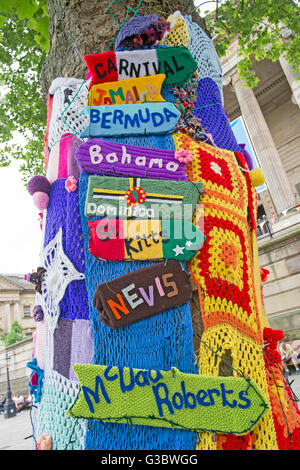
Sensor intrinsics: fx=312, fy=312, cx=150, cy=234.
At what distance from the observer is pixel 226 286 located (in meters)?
1.18

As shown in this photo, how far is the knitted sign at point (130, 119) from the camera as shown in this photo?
1.37 meters

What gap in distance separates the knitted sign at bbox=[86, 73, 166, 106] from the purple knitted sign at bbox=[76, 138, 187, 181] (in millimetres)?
265

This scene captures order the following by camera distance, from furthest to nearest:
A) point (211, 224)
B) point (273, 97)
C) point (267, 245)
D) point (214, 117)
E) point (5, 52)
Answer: point (273, 97), point (267, 245), point (5, 52), point (214, 117), point (211, 224)

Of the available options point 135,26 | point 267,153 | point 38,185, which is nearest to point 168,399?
point 38,185

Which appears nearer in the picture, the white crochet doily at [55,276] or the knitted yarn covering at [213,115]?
the white crochet doily at [55,276]

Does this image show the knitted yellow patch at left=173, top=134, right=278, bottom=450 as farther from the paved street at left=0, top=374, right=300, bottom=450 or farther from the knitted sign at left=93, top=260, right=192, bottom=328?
the paved street at left=0, top=374, right=300, bottom=450

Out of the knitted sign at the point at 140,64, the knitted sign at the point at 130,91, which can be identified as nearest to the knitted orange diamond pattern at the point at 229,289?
the knitted sign at the point at 130,91

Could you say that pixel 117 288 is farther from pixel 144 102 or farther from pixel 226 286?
pixel 144 102

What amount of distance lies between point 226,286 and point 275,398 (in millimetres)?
475

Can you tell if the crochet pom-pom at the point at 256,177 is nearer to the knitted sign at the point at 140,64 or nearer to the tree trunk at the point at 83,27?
the knitted sign at the point at 140,64

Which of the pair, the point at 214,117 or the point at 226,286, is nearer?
the point at 226,286

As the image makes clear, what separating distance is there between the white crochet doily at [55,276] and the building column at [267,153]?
48.8 feet

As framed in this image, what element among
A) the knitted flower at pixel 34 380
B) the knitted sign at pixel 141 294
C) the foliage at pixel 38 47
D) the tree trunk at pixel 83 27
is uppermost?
the foliage at pixel 38 47

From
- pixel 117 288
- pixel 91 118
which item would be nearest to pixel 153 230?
pixel 117 288
